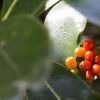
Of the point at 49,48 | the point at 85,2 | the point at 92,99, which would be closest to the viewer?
the point at 49,48

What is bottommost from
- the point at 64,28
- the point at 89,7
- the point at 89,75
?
the point at 89,75

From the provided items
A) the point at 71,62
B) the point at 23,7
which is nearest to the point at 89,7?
the point at 23,7

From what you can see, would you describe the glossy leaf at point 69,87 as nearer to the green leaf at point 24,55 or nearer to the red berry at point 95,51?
the red berry at point 95,51

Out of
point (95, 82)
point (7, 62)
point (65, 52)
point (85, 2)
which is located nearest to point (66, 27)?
point (65, 52)

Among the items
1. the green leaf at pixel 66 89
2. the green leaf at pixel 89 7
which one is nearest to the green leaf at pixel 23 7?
the green leaf at pixel 89 7

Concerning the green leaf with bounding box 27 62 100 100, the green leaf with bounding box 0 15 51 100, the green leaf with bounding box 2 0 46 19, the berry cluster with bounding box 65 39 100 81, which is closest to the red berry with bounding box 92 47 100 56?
the berry cluster with bounding box 65 39 100 81

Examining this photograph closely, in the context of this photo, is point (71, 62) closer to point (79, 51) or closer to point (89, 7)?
point (79, 51)

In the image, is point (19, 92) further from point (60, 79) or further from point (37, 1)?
point (60, 79)
